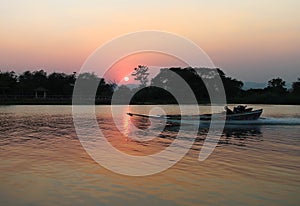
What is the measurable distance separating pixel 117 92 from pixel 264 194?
9827cm

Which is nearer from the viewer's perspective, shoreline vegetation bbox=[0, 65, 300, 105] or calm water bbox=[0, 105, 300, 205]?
calm water bbox=[0, 105, 300, 205]

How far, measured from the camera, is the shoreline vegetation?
7725 cm

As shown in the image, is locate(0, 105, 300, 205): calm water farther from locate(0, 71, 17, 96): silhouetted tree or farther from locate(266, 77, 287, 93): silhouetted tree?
locate(266, 77, 287, 93): silhouetted tree

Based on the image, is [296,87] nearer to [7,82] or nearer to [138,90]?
[138,90]

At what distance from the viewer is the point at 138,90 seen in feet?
351

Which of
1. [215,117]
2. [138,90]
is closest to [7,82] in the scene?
[138,90]

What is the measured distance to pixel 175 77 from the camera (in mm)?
111250

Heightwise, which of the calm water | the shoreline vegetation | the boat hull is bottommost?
the calm water

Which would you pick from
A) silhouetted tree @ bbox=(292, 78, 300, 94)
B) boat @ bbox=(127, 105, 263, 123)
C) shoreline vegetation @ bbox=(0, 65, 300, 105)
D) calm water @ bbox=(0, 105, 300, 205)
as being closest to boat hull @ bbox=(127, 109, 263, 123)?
boat @ bbox=(127, 105, 263, 123)

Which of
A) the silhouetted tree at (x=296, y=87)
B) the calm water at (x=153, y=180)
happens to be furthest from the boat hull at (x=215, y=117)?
the silhouetted tree at (x=296, y=87)

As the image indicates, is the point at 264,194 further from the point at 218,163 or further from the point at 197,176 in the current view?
the point at 218,163

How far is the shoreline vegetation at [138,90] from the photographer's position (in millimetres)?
77250

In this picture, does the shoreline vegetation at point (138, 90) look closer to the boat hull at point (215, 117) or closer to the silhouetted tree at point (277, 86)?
the silhouetted tree at point (277, 86)

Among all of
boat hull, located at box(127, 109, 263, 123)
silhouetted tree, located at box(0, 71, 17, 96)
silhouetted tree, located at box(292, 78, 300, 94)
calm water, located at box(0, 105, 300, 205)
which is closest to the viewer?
calm water, located at box(0, 105, 300, 205)
